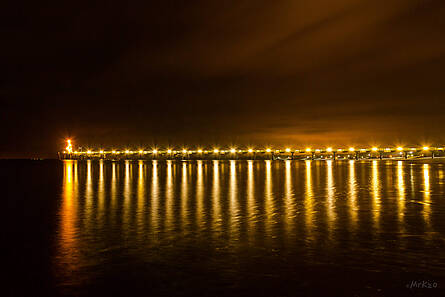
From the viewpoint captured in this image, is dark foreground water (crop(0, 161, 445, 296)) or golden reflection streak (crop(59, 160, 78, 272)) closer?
dark foreground water (crop(0, 161, 445, 296))

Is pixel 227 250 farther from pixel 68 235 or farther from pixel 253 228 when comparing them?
pixel 68 235

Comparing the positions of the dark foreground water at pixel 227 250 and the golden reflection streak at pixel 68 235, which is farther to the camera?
the golden reflection streak at pixel 68 235

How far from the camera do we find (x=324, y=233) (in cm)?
1144

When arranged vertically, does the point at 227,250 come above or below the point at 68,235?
below

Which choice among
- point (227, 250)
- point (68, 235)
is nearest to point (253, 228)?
point (227, 250)

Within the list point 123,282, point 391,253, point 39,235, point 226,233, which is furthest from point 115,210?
point 391,253

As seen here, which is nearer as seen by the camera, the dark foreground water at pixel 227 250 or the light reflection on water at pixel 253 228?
the dark foreground water at pixel 227 250

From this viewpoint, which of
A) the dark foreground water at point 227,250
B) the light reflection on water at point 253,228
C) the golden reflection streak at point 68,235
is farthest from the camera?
the light reflection on water at point 253,228

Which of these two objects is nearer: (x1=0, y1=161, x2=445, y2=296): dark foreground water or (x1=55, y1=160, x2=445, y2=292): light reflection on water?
(x1=0, y1=161, x2=445, y2=296): dark foreground water

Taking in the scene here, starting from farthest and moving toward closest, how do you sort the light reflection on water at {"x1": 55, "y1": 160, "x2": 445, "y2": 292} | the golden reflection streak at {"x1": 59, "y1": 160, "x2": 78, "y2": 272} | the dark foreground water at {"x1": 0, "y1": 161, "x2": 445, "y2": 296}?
the light reflection on water at {"x1": 55, "y1": 160, "x2": 445, "y2": 292}
the golden reflection streak at {"x1": 59, "y1": 160, "x2": 78, "y2": 272}
the dark foreground water at {"x1": 0, "y1": 161, "x2": 445, "y2": 296}

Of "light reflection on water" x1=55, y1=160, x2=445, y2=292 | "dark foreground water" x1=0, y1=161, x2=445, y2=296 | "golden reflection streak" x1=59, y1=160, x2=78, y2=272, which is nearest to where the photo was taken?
"dark foreground water" x1=0, y1=161, x2=445, y2=296

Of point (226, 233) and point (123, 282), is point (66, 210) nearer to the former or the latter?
point (226, 233)

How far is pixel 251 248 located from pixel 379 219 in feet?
20.2

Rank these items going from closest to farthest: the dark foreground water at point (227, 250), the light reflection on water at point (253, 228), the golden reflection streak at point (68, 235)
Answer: the dark foreground water at point (227, 250), the golden reflection streak at point (68, 235), the light reflection on water at point (253, 228)
